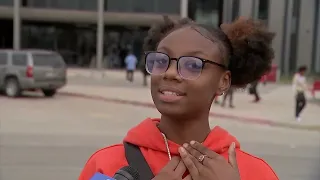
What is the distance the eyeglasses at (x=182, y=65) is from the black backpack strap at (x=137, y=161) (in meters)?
0.26

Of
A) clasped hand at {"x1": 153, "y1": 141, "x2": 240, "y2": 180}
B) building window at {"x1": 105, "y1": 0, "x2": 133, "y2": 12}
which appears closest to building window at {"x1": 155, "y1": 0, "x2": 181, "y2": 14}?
building window at {"x1": 105, "y1": 0, "x2": 133, "y2": 12}

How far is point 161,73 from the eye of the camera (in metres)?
1.83

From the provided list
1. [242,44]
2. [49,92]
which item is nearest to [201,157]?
[242,44]

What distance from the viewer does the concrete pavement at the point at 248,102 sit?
1650 cm

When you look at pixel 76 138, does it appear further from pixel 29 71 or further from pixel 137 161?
pixel 137 161

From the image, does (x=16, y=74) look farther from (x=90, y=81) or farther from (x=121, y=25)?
(x=121, y=25)

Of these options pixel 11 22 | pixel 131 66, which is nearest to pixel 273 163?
pixel 131 66

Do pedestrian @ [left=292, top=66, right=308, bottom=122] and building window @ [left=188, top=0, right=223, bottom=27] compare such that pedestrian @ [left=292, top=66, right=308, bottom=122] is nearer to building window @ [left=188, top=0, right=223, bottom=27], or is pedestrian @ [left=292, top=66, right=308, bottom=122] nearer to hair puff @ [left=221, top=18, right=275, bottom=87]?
hair puff @ [left=221, top=18, right=275, bottom=87]

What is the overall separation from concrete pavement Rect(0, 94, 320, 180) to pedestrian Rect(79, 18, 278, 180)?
619cm

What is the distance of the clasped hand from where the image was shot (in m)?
1.67

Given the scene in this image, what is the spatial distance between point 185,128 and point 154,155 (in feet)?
0.47

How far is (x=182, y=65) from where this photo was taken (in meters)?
1.79

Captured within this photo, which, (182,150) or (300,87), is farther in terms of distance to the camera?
(300,87)

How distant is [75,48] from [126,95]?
22.4m
